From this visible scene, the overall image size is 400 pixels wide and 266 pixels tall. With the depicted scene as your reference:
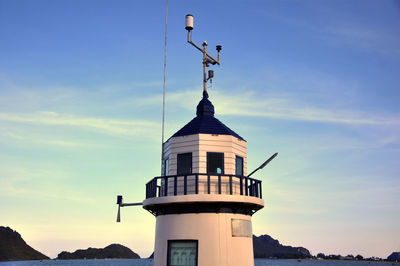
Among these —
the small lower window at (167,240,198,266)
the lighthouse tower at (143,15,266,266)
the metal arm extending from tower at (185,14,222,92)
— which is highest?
the metal arm extending from tower at (185,14,222,92)

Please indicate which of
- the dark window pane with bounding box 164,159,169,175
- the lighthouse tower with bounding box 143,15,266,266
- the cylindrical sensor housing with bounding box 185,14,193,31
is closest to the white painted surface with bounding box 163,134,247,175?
the lighthouse tower with bounding box 143,15,266,266

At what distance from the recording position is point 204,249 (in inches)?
778

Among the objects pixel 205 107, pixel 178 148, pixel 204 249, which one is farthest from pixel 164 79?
pixel 204 249

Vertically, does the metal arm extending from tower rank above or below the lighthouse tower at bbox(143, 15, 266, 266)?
above

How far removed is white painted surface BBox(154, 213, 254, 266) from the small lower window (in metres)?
0.21

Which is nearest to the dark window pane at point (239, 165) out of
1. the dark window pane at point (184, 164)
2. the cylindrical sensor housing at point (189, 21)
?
the dark window pane at point (184, 164)

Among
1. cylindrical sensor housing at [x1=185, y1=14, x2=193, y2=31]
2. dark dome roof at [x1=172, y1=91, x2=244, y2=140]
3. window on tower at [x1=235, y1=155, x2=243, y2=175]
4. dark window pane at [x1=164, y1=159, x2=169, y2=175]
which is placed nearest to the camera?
dark dome roof at [x1=172, y1=91, x2=244, y2=140]

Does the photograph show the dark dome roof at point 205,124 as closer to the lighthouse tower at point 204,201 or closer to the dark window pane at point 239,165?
the lighthouse tower at point 204,201

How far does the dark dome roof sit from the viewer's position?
70.7 ft

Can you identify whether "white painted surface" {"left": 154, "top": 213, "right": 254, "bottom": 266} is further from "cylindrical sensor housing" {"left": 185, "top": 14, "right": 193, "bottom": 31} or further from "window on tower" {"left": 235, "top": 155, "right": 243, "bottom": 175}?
"cylindrical sensor housing" {"left": 185, "top": 14, "right": 193, "bottom": 31}

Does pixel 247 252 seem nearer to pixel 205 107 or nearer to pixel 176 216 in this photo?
pixel 176 216

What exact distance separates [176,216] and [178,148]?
10.9 feet

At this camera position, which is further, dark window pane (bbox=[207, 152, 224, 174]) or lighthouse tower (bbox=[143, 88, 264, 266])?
dark window pane (bbox=[207, 152, 224, 174])

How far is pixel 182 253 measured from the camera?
65.8 ft
